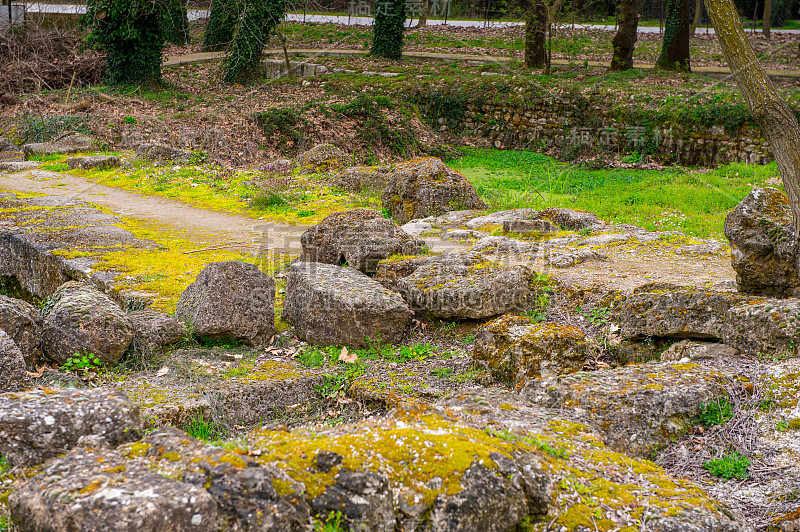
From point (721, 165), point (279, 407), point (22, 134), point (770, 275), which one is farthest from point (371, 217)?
point (22, 134)

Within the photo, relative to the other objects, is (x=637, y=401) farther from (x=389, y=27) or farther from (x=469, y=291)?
(x=389, y=27)

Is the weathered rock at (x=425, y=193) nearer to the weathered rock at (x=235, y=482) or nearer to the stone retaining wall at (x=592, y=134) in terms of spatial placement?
the weathered rock at (x=235, y=482)

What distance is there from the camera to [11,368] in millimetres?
3797

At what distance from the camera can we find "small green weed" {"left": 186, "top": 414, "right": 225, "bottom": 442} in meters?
4.02

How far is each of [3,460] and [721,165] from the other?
48.1ft

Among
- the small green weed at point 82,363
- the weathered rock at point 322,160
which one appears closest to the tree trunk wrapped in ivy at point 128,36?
the weathered rock at point 322,160

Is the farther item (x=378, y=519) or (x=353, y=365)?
(x=353, y=365)

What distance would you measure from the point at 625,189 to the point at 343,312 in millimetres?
9031

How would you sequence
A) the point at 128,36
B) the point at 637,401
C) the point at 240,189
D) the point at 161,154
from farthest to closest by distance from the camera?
the point at 128,36 → the point at 161,154 → the point at 240,189 → the point at 637,401

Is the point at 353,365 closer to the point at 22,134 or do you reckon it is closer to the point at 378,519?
the point at 378,519

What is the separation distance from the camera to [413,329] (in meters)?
5.83

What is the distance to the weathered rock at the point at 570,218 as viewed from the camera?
8586 mm

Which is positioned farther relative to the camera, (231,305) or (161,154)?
(161,154)

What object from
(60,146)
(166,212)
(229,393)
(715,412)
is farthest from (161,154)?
(715,412)
